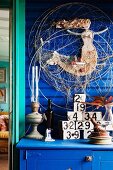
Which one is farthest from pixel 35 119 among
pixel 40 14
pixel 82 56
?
pixel 40 14

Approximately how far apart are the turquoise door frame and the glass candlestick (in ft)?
0.41

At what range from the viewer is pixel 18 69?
10.4 feet

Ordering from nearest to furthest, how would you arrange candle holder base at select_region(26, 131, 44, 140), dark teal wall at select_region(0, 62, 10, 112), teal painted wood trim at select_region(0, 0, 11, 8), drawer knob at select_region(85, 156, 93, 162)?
drawer knob at select_region(85, 156, 93, 162)
candle holder base at select_region(26, 131, 44, 140)
dark teal wall at select_region(0, 62, 10, 112)
teal painted wood trim at select_region(0, 0, 11, 8)

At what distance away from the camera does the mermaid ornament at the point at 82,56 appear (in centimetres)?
334

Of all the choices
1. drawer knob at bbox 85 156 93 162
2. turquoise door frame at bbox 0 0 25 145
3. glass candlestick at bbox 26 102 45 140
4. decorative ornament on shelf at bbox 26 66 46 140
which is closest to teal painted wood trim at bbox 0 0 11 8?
turquoise door frame at bbox 0 0 25 145

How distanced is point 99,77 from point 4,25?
1.14m

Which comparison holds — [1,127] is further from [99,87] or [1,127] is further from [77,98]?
[99,87]

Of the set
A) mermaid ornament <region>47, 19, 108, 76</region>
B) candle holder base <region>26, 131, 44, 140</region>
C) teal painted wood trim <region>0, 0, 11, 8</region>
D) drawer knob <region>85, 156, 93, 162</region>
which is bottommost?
drawer knob <region>85, 156, 93, 162</region>

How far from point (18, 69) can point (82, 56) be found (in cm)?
69

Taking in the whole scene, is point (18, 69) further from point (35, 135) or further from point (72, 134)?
point (72, 134)

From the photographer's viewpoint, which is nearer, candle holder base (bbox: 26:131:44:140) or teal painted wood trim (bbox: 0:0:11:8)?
candle holder base (bbox: 26:131:44:140)

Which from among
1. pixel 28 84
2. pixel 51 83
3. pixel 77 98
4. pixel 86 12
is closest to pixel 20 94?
pixel 28 84

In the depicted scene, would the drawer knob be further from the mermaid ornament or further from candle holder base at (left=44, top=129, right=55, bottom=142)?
the mermaid ornament

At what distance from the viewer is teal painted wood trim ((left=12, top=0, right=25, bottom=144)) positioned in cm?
311
